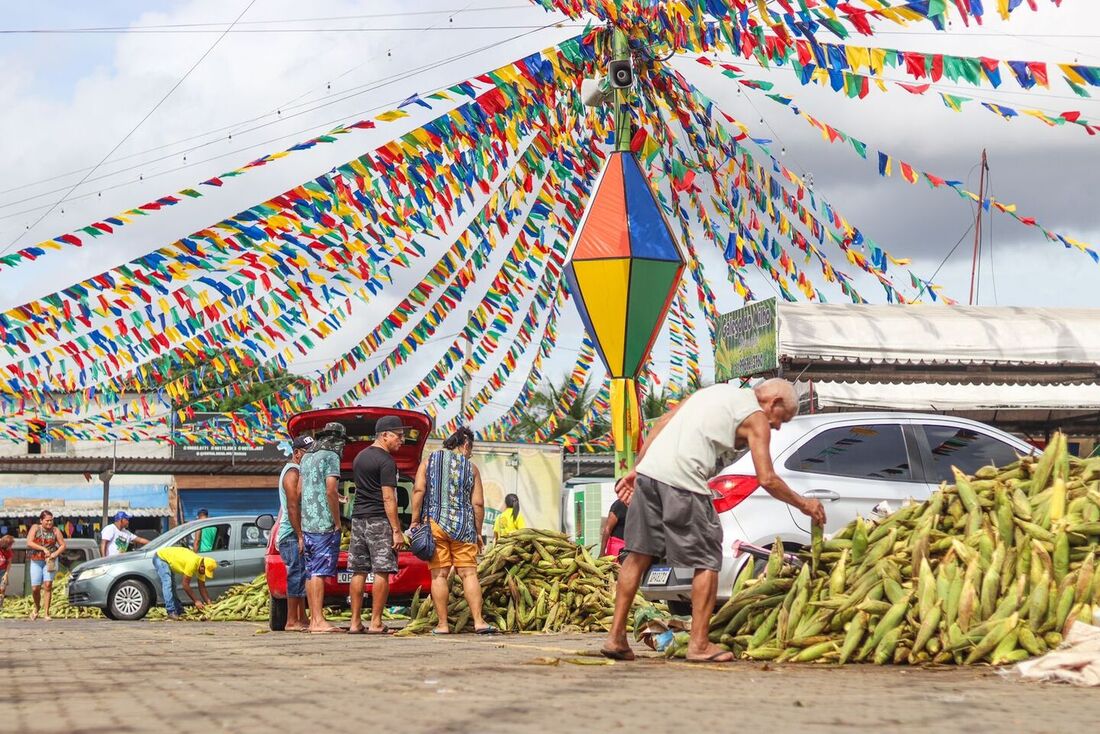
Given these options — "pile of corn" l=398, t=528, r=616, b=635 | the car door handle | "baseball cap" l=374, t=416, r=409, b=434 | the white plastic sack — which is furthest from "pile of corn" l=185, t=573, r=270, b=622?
the white plastic sack

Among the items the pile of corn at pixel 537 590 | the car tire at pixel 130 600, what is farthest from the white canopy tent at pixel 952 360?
the car tire at pixel 130 600

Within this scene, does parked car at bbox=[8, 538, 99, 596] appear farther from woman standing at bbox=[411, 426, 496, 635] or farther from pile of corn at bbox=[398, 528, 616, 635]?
woman standing at bbox=[411, 426, 496, 635]

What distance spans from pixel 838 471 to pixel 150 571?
14138mm

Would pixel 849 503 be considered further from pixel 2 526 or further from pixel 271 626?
pixel 2 526

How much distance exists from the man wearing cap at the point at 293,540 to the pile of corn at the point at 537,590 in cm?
138

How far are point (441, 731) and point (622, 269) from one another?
9.94m

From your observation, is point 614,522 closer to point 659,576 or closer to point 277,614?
point 659,576

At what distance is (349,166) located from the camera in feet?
50.5

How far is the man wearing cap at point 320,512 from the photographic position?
12781 mm

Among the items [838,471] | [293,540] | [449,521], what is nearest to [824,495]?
[838,471]

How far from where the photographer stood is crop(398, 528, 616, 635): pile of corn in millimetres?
12508

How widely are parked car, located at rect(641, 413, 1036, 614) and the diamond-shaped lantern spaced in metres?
3.85

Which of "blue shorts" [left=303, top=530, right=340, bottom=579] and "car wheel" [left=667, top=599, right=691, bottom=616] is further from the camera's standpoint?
"blue shorts" [left=303, top=530, right=340, bottom=579]

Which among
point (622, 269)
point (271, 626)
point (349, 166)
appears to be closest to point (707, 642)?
point (622, 269)
